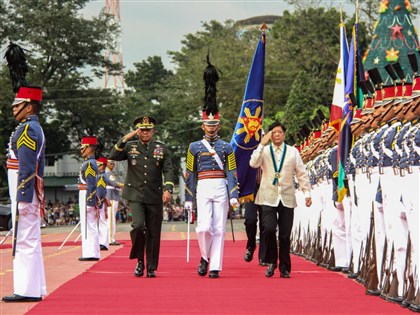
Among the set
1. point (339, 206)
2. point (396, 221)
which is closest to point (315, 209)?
point (339, 206)

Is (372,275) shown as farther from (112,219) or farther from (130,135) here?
(112,219)

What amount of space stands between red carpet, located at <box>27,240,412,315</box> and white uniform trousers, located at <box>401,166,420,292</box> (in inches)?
18.9

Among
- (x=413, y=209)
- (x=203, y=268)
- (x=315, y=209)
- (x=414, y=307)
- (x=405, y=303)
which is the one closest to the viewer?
(x=414, y=307)

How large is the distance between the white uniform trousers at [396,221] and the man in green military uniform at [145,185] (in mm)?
4691

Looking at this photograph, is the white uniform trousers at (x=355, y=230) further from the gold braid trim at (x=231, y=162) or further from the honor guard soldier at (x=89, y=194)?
the honor guard soldier at (x=89, y=194)

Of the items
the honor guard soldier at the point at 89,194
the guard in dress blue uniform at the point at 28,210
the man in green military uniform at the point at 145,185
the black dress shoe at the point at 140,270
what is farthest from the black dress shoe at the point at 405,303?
the honor guard soldier at the point at 89,194

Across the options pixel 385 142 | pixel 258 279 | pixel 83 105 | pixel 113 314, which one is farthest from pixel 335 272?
pixel 83 105

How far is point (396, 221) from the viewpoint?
40.6ft

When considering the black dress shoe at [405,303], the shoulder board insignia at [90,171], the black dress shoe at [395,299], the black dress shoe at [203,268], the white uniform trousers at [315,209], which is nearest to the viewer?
the black dress shoe at [405,303]

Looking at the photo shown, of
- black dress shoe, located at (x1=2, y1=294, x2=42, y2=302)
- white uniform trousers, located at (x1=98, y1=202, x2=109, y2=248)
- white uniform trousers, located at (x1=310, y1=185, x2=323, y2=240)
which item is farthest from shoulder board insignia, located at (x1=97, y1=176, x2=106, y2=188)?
black dress shoe, located at (x1=2, y1=294, x2=42, y2=302)

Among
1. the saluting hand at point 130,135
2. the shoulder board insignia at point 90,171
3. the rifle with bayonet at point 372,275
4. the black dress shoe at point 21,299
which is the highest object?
the saluting hand at point 130,135

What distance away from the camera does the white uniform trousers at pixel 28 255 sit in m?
12.8

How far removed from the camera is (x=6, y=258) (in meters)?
22.4

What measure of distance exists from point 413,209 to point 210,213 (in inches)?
219
